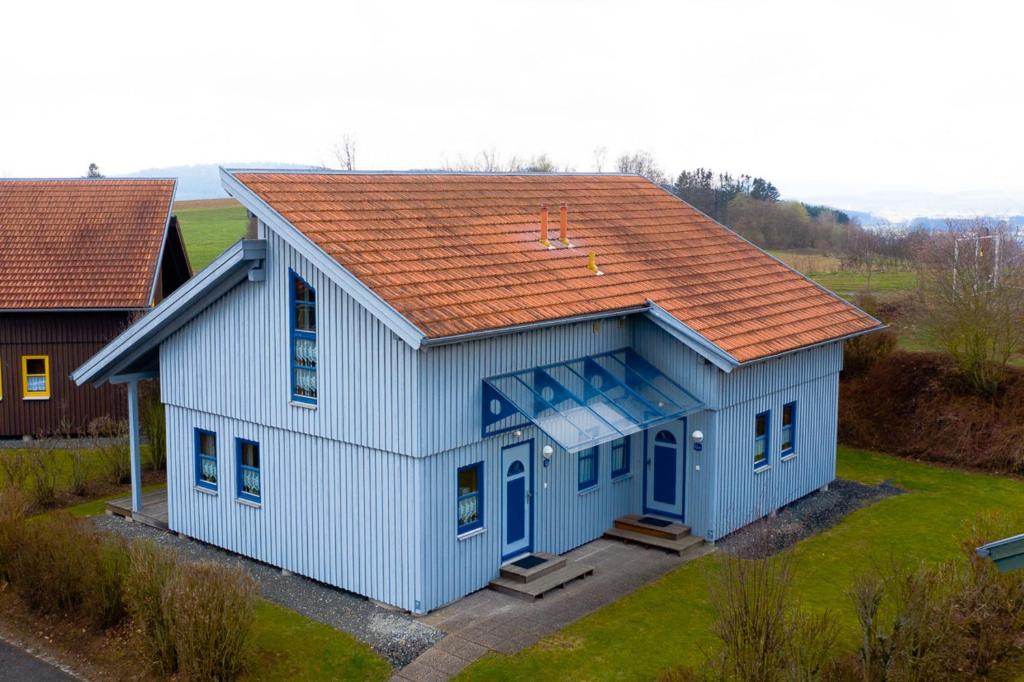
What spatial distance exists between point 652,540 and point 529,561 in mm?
2538

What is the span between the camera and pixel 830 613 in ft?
49.1

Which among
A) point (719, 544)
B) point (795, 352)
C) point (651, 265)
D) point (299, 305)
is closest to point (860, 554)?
point (719, 544)

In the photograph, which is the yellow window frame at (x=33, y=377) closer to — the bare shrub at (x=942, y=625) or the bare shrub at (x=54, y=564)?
the bare shrub at (x=54, y=564)

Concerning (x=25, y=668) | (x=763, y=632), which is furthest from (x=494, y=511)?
(x=25, y=668)

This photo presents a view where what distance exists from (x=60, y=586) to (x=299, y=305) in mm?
5054

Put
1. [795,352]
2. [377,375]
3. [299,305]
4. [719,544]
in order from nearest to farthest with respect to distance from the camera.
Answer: [377,375] → [299,305] → [719,544] → [795,352]

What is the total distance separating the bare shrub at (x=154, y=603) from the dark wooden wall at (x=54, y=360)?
1282cm

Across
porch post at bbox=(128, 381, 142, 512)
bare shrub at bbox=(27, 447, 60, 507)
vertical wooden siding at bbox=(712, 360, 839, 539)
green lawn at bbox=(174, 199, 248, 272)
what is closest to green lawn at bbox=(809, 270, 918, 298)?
vertical wooden siding at bbox=(712, 360, 839, 539)

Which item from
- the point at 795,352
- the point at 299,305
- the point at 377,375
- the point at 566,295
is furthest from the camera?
the point at 795,352

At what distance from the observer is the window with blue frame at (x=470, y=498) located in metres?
15.2

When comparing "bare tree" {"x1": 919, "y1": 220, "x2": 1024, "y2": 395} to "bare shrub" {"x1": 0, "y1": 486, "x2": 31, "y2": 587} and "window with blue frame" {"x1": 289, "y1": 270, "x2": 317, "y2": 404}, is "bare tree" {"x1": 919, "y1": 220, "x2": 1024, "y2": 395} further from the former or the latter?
"bare shrub" {"x1": 0, "y1": 486, "x2": 31, "y2": 587}

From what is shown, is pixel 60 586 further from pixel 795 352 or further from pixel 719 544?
pixel 795 352

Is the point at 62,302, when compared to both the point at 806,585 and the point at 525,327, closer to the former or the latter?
the point at 525,327

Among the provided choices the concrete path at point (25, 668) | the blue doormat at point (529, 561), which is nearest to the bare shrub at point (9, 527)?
the concrete path at point (25, 668)
